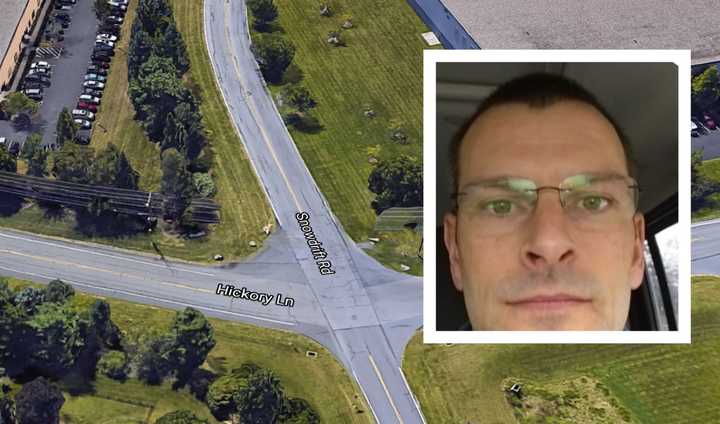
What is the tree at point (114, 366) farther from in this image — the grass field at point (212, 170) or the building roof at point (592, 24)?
the building roof at point (592, 24)

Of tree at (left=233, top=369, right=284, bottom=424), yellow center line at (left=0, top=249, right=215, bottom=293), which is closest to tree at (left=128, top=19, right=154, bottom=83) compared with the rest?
yellow center line at (left=0, top=249, right=215, bottom=293)

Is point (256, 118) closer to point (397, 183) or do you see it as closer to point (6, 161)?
point (397, 183)

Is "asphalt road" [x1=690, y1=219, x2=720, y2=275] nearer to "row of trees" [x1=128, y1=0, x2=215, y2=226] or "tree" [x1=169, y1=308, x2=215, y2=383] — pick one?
"tree" [x1=169, y1=308, x2=215, y2=383]

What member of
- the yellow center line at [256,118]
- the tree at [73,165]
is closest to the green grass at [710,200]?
the yellow center line at [256,118]

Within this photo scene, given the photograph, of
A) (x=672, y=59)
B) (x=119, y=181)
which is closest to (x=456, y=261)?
(x=672, y=59)

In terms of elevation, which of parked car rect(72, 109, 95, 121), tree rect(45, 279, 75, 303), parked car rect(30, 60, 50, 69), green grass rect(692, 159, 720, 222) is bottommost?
green grass rect(692, 159, 720, 222)
